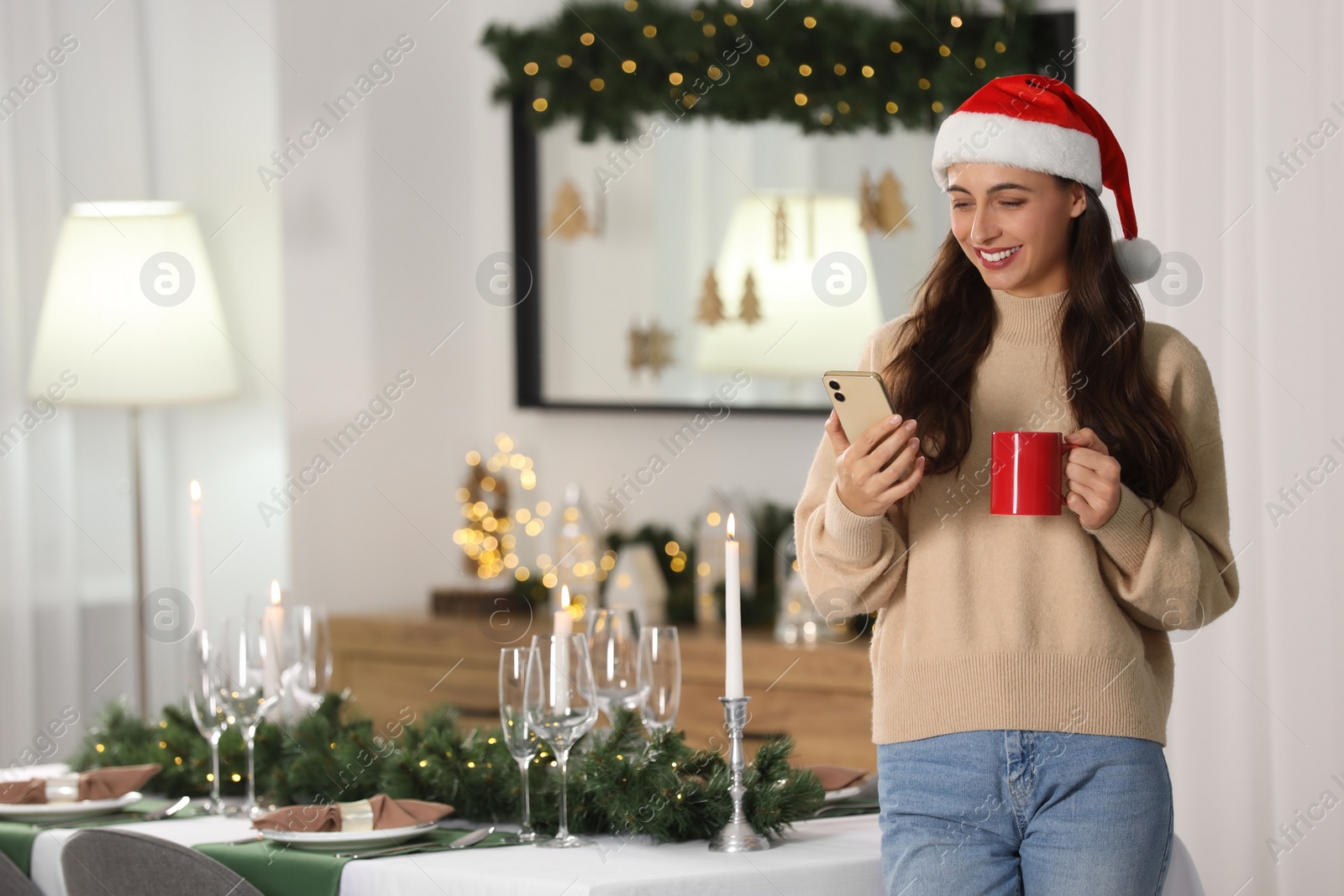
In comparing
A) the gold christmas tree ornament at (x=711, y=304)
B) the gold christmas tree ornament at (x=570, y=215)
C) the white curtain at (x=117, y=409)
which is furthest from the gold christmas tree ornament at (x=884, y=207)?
the white curtain at (x=117, y=409)

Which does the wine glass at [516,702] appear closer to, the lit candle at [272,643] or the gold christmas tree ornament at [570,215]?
the lit candle at [272,643]

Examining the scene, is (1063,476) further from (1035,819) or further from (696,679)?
(696,679)

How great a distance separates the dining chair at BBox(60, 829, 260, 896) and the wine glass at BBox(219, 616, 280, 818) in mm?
297

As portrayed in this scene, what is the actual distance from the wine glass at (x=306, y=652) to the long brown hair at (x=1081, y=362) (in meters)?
0.93

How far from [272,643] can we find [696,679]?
1559 mm

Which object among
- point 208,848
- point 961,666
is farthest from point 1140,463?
point 208,848

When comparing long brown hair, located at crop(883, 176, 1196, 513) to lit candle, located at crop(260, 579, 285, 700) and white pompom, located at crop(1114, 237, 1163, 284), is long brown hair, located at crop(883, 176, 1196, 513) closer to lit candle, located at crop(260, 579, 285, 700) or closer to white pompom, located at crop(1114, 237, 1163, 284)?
white pompom, located at crop(1114, 237, 1163, 284)

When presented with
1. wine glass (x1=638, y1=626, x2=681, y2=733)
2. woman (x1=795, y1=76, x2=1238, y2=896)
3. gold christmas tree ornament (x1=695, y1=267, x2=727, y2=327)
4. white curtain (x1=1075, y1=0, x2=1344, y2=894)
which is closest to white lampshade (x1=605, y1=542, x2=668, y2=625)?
gold christmas tree ornament (x1=695, y1=267, x2=727, y2=327)

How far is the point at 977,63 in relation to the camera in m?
3.54

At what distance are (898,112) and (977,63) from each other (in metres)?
0.25

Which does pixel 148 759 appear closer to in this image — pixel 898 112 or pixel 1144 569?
pixel 1144 569

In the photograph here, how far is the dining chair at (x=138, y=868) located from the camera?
171 cm

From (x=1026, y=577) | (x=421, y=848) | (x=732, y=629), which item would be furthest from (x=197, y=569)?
(x=1026, y=577)

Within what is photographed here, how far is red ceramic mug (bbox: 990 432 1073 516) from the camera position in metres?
1.61
